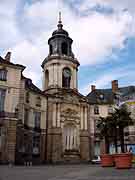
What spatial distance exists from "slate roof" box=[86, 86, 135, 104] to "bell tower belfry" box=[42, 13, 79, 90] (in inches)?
241

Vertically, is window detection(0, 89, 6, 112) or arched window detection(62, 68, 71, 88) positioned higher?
arched window detection(62, 68, 71, 88)

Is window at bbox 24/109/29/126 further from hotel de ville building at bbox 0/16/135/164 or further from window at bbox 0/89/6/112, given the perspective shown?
window at bbox 0/89/6/112

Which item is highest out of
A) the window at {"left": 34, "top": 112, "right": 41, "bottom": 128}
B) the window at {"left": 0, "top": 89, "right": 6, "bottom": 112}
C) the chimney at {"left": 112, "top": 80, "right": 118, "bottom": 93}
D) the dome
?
the dome

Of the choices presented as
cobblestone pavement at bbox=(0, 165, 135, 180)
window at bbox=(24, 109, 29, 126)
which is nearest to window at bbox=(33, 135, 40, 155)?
window at bbox=(24, 109, 29, 126)

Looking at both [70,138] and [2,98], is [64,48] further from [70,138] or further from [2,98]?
[2,98]

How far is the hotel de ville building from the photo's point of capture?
31312 millimetres

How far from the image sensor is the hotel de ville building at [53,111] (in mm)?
31312

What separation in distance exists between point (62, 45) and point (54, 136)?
661 inches

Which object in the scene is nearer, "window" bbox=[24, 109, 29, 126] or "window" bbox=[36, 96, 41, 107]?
"window" bbox=[24, 109, 29, 126]

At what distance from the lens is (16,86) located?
105 ft

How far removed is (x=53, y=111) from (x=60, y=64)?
8919 millimetres

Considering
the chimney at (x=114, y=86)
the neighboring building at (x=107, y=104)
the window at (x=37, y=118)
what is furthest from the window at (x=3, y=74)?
the chimney at (x=114, y=86)

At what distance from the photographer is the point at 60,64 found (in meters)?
45.3

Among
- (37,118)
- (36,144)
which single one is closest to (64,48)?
(37,118)
